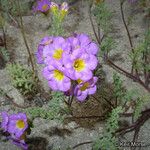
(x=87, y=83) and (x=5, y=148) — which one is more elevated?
(x=87, y=83)

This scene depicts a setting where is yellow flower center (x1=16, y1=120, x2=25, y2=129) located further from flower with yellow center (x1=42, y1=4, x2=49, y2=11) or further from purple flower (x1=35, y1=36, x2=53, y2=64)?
flower with yellow center (x1=42, y1=4, x2=49, y2=11)

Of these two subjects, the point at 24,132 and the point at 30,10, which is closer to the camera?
the point at 24,132

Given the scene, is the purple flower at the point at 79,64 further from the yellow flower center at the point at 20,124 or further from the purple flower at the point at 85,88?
the yellow flower center at the point at 20,124


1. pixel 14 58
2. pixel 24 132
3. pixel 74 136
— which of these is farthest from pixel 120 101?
pixel 14 58

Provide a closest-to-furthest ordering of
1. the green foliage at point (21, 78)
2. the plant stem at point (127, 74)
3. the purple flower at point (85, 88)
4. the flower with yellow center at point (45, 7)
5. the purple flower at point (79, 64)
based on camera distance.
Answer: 1. the purple flower at point (79, 64)
2. the purple flower at point (85, 88)
3. the green foliage at point (21, 78)
4. the plant stem at point (127, 74)
5. the flower with yellow center at point (45, 7)

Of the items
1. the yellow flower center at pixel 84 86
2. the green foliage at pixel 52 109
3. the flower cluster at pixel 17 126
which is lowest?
the flower cluster at pixel 17 126

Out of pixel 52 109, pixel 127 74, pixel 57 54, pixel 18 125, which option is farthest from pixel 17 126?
pixel 127 74

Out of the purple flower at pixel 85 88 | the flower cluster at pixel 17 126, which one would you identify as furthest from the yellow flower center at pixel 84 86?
the flower cluster at pixel 17 126

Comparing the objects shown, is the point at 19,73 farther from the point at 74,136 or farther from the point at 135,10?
the point at 135,10

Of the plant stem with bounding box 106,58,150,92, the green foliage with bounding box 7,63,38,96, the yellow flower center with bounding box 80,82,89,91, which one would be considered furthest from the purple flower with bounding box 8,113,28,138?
the plant stem with bounding box 106,58,150,92
